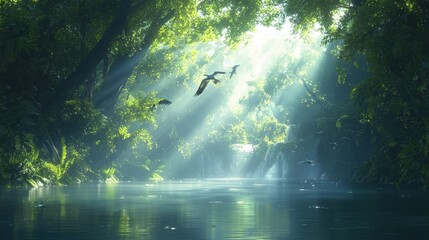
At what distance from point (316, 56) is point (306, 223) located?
63.7 meters

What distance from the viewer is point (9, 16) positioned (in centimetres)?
3494

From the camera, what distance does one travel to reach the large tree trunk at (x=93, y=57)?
1510 inches

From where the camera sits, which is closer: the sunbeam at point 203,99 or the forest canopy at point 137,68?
the forest canopy at point 137,68

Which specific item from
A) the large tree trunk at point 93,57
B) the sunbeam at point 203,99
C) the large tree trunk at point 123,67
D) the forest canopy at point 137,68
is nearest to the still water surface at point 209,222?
the forest canopy at point 137,68

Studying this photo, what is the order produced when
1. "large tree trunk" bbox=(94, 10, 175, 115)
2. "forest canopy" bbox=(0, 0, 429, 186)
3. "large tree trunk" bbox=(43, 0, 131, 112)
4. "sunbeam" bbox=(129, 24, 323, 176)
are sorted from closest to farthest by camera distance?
"forest canopy" bbox=(0, 0, 429, 186)
"large tree trunk" bbox=(43, 0, 131, 112)
"large tree trunk" bbox=(94, 10, 175, 115)
"sunbeam" bbox=(129, 24, 323, 176)

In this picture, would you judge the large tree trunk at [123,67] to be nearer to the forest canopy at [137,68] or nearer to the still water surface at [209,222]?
the forest canopy at [137,68]

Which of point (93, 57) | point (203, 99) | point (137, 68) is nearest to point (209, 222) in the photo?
point (93, 57)

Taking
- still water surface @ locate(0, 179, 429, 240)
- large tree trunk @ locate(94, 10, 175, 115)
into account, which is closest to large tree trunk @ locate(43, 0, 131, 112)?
large tree trunk @ locate(94, 10, 175, 115)

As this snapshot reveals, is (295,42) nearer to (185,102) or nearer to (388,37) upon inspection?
(185,102)

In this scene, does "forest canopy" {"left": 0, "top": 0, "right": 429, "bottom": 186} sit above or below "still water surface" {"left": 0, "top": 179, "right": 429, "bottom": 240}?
above

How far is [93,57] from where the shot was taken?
38500 millimetres

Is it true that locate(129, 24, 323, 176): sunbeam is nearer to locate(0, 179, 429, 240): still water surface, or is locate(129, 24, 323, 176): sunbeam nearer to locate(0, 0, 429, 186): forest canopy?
locate(0, 0, 429, 186): forest canopy

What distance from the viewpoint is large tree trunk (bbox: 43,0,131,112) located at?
3834 centimetres

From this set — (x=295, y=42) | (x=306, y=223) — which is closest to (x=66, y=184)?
(x=306, y=223)
